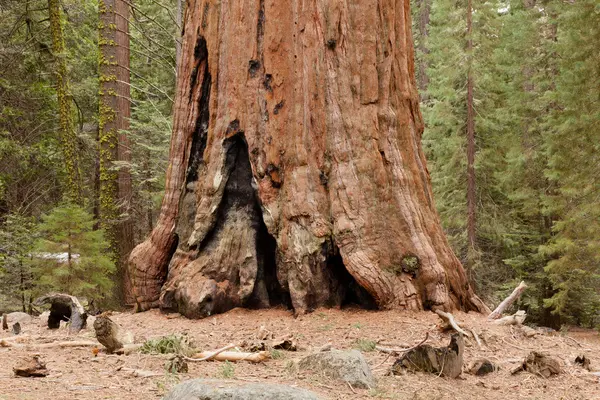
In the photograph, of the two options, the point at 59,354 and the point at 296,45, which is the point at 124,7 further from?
the point at 59,354

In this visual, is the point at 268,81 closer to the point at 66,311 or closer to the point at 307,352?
the point at 307,352

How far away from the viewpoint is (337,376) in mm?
3822

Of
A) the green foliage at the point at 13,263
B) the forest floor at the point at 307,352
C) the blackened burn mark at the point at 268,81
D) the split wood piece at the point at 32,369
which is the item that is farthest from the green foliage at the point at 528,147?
the split wood piece at the point at 32,369

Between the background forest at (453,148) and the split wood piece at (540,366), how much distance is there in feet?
25.3

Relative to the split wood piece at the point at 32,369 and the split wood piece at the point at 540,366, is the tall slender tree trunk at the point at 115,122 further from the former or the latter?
the split wood piece at the point at 540,366

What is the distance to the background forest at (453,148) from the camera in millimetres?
12336

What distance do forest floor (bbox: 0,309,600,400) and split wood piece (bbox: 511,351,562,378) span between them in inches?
2.3

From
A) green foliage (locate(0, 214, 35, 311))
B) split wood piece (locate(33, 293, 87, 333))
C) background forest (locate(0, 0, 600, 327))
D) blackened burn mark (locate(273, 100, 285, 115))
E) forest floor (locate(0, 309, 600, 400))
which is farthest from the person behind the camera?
background forest (locate(0, 0, 600, 327))

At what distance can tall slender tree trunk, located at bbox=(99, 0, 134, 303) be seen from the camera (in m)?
12.4

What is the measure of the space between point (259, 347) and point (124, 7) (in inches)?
410

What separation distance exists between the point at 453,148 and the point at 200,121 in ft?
40.5

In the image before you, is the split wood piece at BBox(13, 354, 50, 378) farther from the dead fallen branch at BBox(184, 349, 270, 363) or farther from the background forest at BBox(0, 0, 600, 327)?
the background forest at BBox(0, 0, 600, 327)

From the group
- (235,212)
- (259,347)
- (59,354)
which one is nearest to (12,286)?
(235,212)

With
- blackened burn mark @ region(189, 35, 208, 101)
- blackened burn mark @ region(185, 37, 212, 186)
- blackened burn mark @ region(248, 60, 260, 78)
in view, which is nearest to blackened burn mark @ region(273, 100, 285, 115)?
blackened burn mark @ region(248, 60, 260, 78)
